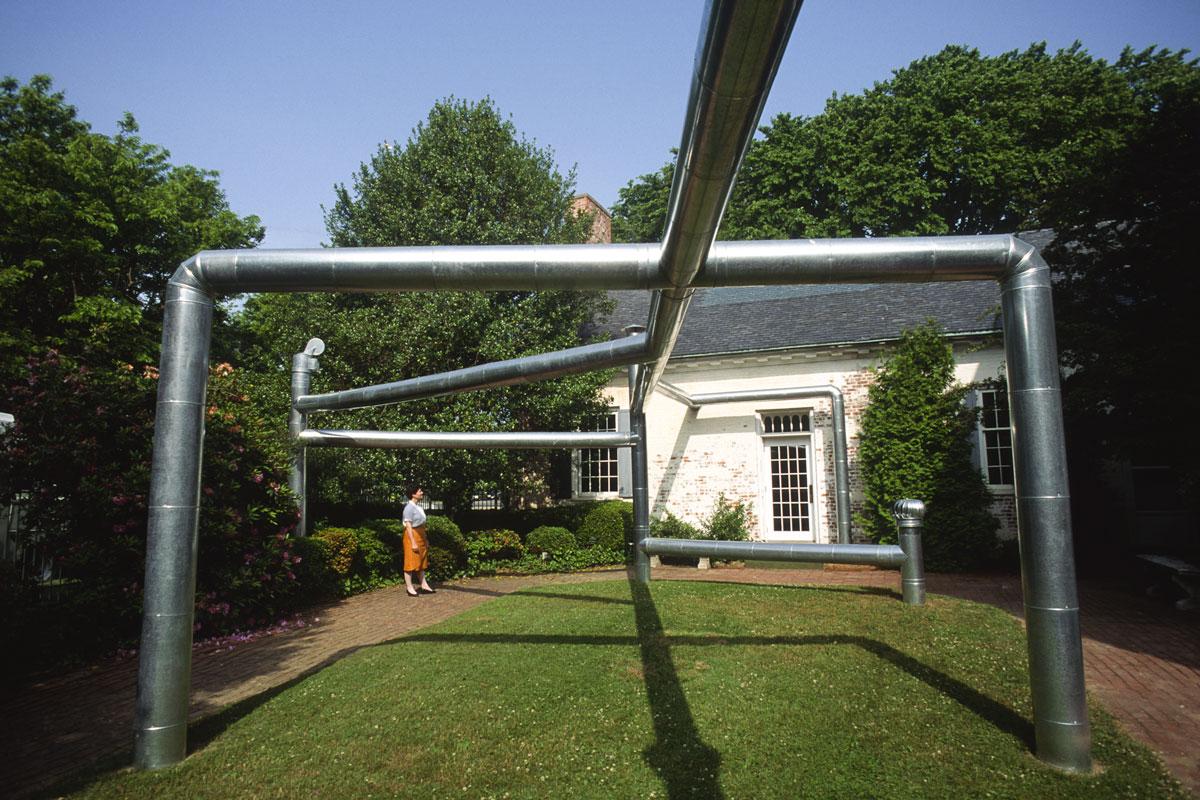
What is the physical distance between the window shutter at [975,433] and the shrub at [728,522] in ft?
15.1

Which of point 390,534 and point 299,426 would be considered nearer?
point 299,426

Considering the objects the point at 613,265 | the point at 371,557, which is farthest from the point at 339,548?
the point at 613,265

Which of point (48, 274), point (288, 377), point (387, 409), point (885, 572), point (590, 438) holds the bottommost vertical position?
point (885, 572)

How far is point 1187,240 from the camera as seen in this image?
344 inches

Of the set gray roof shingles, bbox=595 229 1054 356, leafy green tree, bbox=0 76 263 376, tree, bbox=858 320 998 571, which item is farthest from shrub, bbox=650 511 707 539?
leafy green tree, bbox=0 76 263 376

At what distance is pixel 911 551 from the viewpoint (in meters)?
8.29

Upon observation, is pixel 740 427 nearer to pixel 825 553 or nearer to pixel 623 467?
pixel 623 467

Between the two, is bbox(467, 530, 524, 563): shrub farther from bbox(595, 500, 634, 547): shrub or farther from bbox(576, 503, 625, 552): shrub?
bbox(595, 500, 634, 547): shrub

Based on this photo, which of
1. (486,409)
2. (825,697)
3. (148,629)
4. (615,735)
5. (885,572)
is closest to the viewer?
(148,629)

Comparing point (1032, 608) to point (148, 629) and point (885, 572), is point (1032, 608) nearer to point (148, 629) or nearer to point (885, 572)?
point (148, 629)

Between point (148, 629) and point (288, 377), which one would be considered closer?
point (148, 629)

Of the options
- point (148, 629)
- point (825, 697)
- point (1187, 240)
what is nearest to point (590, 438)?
point (825, 697)

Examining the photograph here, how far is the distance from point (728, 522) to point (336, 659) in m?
9.31

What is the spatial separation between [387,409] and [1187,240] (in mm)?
13466
